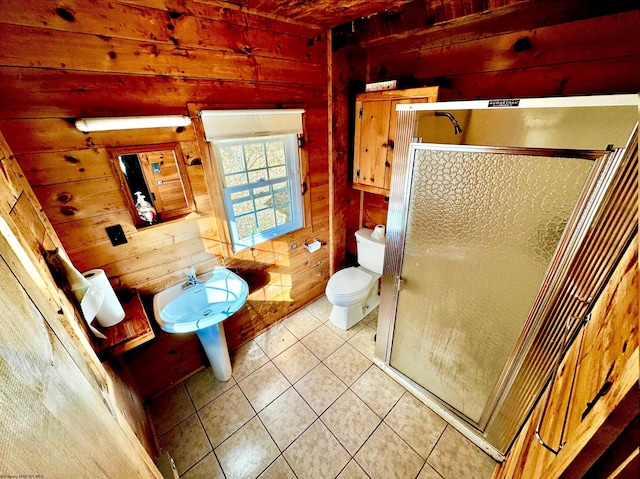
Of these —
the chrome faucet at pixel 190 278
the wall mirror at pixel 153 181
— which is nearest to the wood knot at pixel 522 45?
the wall mirror at pixel 153 181

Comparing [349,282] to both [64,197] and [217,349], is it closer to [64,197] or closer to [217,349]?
[217,349]

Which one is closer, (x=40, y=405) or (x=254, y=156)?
(x=40, y=405)

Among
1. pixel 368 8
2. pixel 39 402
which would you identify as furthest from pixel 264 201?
pixel 39 402

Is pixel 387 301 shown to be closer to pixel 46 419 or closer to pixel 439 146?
pixel 439 146

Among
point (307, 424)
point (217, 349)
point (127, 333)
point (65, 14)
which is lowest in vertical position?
point (307, 424)

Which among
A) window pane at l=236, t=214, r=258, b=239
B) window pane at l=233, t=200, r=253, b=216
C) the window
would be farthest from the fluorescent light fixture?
window pane at l=236, t=214, r=258, b=239

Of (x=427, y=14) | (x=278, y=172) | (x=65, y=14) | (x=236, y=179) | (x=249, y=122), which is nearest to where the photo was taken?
(x=65, y=14)

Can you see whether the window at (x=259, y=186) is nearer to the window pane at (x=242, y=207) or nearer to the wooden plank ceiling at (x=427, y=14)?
the window pane at (x=242, y=207)

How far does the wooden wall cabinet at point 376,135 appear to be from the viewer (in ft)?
5.87

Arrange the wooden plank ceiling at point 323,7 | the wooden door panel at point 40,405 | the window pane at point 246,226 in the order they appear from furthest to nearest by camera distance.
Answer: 1. the window pane at point 246,226
2. the wooden plank ceiling at point 323,7
3. the wooden door panel at point 40,405

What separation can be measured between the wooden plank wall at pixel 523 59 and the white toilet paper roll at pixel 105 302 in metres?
2.14

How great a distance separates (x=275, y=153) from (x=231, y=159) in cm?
35

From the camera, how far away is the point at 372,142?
→ 203 centimetres

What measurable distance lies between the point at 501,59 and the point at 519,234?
3.80ft
